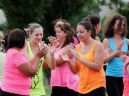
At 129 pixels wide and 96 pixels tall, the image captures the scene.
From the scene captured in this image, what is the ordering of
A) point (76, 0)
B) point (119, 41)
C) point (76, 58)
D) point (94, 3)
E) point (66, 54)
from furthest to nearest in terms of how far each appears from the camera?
1. point (94, 3)
2. point (76, 0)
3. point (119, 41)
4. point (66, 54)
5. point (76, 58)

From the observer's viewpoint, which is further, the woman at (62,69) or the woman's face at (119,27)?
the woman's face at (119,27)

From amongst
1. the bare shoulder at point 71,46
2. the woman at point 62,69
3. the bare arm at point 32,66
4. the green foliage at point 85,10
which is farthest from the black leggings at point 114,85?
the green foliage at point 85,10

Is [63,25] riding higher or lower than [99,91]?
higher

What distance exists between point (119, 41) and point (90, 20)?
729 millimetres

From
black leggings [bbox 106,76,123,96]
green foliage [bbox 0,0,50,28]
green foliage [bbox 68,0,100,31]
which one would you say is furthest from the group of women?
green foliage [bbox 68,0,100,31]

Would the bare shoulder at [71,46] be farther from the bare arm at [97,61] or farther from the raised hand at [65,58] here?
the bare arm at [97,61]

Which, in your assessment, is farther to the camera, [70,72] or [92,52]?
[70,72]

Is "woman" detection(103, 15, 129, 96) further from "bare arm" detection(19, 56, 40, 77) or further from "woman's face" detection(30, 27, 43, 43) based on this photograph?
"bare arm" detection(19, 56, 40, 77)

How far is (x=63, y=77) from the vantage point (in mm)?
8070

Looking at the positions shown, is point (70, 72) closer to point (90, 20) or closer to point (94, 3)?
point (90, 20)

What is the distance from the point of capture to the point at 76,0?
16.6 metres

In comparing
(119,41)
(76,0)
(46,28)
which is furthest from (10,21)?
(119,41)

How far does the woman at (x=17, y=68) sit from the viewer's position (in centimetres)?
689

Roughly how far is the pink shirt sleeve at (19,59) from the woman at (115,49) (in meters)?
1.86
